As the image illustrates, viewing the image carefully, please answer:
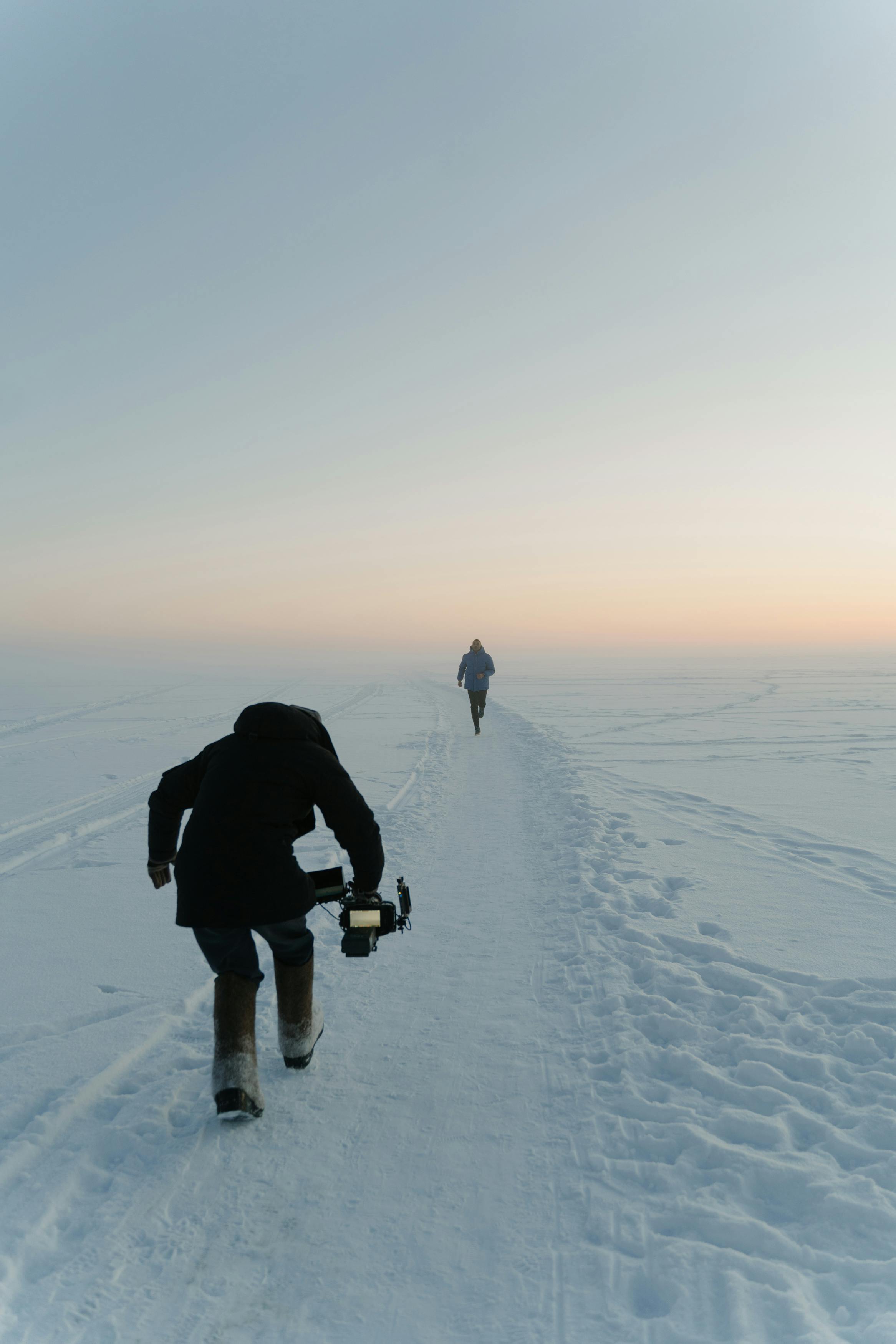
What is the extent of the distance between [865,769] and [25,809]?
1261 centimetres

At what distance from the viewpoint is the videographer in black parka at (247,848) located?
113 inches

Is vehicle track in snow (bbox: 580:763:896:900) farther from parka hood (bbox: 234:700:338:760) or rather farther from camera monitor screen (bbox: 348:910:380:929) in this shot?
parka hood (bbox: 234:700:338:760)

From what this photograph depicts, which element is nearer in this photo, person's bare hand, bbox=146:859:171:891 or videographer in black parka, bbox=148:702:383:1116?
videographer in black parka, bbox=148:702:383:1116

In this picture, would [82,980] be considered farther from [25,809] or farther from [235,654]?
[235,654]

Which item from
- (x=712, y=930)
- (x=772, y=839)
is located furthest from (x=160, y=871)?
(x=772, y=839)

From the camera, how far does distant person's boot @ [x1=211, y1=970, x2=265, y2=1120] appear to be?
2873mm

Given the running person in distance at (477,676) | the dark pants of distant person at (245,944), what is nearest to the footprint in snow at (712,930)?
the dark pants of distant person at (245,944)

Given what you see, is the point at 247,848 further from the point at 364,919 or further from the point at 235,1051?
the point at 235,1051

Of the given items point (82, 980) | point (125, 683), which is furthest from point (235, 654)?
point (82, 980)

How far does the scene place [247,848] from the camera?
288 cm

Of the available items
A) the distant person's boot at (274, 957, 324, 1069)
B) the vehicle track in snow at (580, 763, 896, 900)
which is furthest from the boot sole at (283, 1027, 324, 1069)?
the vehicle track in snow at (580, 763, 896, 900)

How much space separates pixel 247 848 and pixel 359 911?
58 centimetres

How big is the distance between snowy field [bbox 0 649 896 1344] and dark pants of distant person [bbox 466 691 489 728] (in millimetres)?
9127

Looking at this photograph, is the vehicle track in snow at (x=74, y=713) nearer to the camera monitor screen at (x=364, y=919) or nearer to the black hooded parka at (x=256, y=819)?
the black hooded parka at (x=256, y=819)
